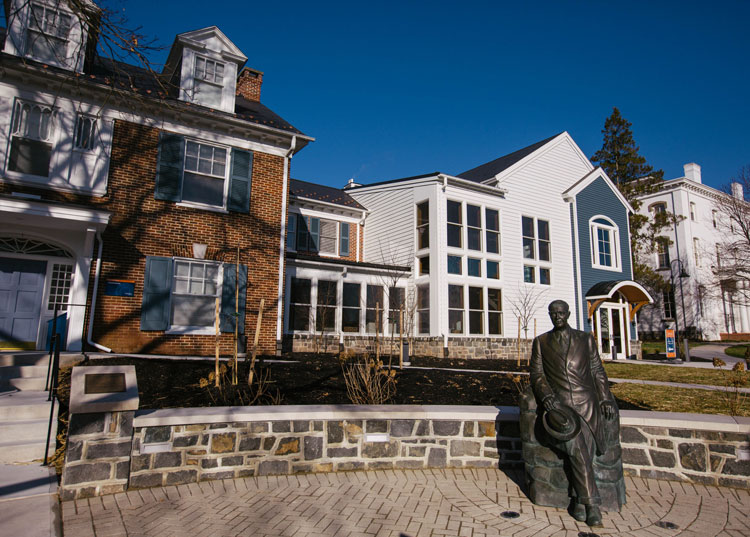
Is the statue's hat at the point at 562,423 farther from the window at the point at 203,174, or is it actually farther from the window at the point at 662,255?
the window at the point at 662,255

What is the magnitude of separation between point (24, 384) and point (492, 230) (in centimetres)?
1516

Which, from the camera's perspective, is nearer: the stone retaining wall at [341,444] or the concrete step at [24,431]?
the stone retaining wall at [341,444]

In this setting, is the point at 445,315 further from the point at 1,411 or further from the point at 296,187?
the point at 1,411

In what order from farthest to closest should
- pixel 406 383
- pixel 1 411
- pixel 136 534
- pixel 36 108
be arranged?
pixel 36 108 < pixel 406 383 < pixel 1 411 < pixel 136 534

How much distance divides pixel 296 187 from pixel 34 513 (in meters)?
16.8

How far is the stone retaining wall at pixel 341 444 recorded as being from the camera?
4.39m

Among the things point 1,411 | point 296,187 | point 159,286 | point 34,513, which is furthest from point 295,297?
point 34,513

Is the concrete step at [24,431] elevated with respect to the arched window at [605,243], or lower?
lower

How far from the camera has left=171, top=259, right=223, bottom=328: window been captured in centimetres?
1146

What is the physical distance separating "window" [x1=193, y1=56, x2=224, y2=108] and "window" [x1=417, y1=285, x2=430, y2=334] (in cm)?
904

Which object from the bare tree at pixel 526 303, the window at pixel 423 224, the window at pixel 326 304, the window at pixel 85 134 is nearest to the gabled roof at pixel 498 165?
the window at pixel 423 224

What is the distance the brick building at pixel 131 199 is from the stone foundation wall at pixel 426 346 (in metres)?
1.84

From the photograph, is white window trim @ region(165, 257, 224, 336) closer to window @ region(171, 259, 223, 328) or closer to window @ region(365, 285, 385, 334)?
window @ region(171, 259, 223, 328)

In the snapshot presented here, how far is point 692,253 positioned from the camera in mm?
30938
